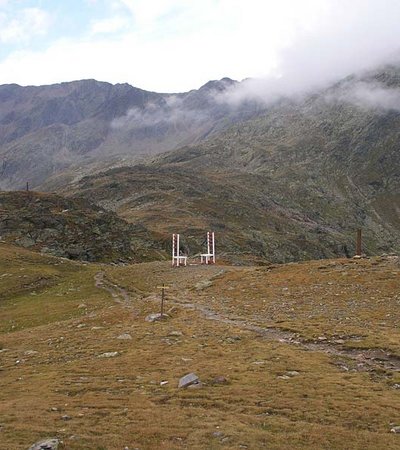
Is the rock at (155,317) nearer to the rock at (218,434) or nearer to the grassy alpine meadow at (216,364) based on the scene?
the grassy alpine meadow at (216,364)

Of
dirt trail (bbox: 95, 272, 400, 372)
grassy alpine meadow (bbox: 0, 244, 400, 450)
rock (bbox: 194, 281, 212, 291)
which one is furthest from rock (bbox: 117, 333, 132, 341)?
rock (bbox: 194, 281, 212, 291)

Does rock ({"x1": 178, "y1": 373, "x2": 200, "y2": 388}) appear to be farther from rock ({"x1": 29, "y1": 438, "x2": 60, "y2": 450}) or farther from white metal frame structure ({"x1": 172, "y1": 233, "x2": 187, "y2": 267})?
white metal frame structure ({"x1": 172, "y1": 233, "x2": 187, "y2": 267})

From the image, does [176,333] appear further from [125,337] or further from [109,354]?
[109,354]

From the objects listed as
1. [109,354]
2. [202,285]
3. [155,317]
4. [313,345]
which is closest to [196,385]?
[109,354]

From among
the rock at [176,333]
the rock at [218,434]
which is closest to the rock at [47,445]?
the rock at [218,434]

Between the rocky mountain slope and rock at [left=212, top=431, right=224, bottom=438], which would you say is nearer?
rock at [left=212, top=431, right=224, bottom=438]

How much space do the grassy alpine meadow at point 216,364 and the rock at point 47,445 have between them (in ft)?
1.03

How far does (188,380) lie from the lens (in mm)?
24234

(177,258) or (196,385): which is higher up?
(196,385)

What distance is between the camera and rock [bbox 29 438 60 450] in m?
16.5

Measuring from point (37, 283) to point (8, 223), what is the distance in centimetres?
4208

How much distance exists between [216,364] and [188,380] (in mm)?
3806

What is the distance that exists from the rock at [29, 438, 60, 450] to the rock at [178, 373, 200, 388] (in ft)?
26.7

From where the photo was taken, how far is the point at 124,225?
131m
